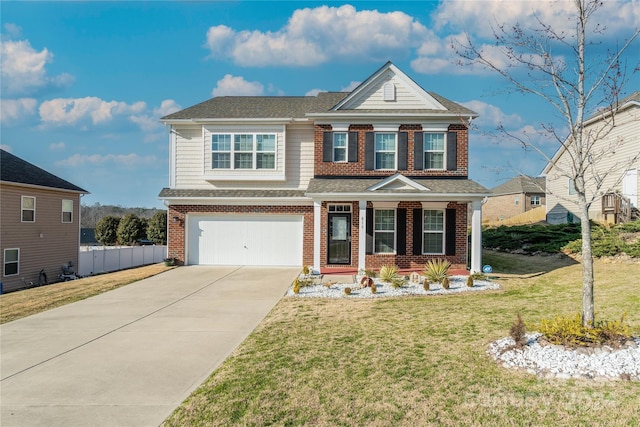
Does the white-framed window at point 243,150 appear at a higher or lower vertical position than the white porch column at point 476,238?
higher

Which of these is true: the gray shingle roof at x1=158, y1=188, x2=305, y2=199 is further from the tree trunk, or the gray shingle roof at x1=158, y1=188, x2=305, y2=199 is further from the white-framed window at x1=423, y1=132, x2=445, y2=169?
the tree trunk

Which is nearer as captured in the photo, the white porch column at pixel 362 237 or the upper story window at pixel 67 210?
the white porch column at pixel 362 237

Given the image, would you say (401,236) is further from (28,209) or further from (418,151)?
(28,209)

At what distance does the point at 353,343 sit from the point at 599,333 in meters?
3.85

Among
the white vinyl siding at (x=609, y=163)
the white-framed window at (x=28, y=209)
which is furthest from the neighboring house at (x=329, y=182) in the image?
the white-framed window at (x=28, y=209)

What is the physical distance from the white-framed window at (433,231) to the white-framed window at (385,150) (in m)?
2.43

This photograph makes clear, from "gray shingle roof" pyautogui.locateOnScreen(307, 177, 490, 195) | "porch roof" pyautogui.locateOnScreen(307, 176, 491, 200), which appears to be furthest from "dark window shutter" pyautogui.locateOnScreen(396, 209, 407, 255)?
"gray shingle roof" pyautogui.locateOnScreen(307, 177, 490, 195)

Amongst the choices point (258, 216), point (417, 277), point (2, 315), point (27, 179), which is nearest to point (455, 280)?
point (417, 277)

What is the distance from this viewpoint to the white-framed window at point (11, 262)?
19.2m

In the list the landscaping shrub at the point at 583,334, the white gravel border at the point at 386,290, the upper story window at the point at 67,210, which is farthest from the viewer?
the upper story window at the point at 67,210

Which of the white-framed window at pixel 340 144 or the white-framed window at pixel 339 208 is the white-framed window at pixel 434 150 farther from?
the white-framed window at pixel 339 208

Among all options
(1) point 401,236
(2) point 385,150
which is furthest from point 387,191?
(2) point 385,150

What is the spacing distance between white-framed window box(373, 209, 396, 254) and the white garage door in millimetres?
3382

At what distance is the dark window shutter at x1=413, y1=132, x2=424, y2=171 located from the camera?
16.6 meters
